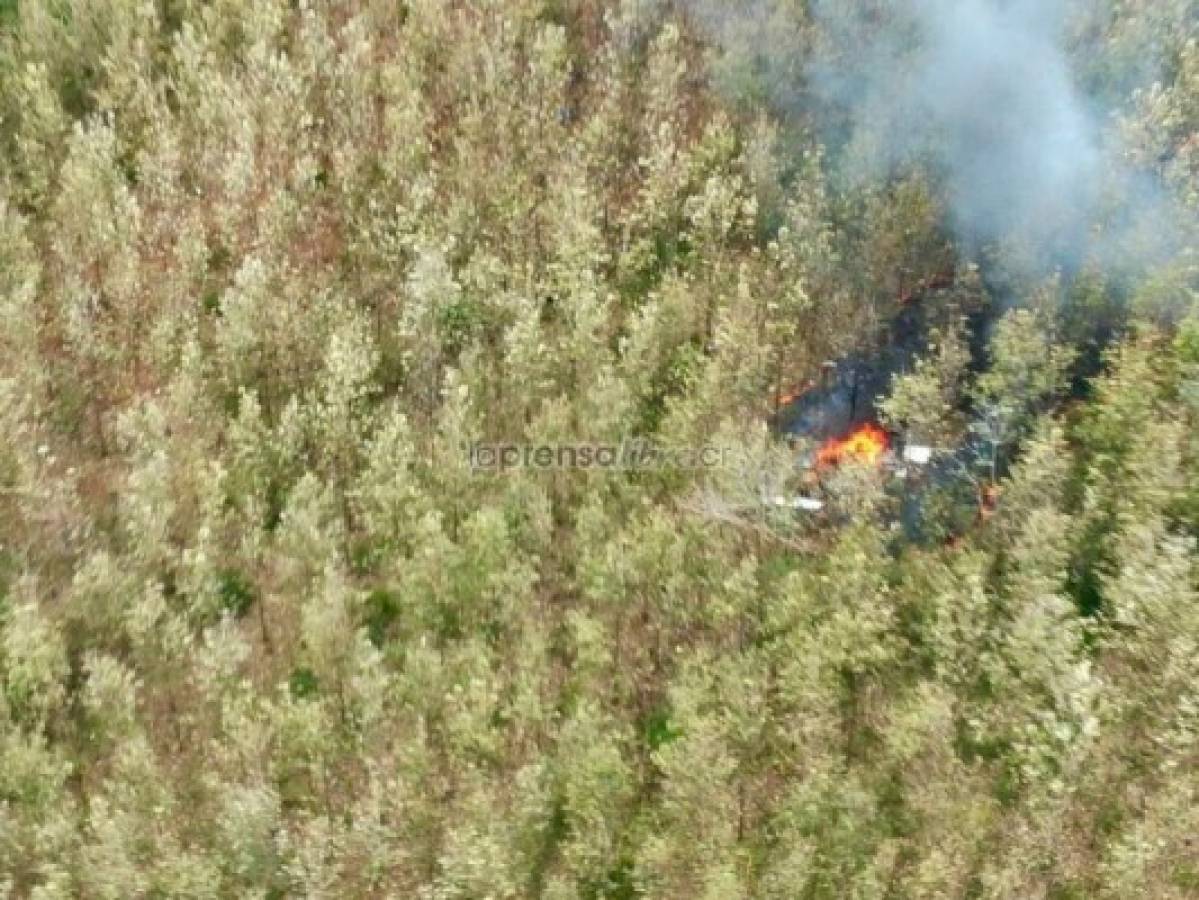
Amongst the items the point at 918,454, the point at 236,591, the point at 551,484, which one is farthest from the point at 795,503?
the point at 236,591

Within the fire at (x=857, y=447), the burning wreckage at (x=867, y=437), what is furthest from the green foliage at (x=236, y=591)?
the fire at (x=857, y=447)

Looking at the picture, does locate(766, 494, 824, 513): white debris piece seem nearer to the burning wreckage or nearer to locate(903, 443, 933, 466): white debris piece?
the burning wreckage

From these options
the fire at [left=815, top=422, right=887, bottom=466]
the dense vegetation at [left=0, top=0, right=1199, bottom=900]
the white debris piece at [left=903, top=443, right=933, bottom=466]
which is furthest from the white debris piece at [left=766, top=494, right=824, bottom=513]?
the white debris piece at [left=903, top=443, right=933, bottom=466]

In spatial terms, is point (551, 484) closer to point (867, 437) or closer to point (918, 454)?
point (867, 437)

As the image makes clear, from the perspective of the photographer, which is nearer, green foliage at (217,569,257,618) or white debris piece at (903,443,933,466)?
green foliage at (217,569,257,618)

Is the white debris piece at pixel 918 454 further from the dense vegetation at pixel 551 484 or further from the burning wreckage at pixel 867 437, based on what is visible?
the dense vegetation at pixel 551 484

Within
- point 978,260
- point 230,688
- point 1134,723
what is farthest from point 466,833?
point 978,260
